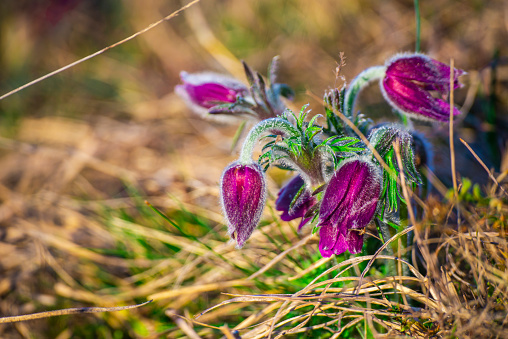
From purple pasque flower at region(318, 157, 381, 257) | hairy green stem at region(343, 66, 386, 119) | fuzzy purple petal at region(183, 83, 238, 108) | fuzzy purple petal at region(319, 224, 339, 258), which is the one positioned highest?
fuzzy purple petal at region(183, 83, 238, 108)

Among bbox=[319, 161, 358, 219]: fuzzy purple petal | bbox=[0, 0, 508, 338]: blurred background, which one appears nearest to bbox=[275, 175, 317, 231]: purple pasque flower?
bbox=[319, 161, 358, 219]: fuzzy purple petal

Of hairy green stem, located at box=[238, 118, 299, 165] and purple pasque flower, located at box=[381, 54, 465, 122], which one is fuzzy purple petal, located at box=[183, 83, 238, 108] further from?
purple pasque flower, located at box=[381, 54, 465, 122]

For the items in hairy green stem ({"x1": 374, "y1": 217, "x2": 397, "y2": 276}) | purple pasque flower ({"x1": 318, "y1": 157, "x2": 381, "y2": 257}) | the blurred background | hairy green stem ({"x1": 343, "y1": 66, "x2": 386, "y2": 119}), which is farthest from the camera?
the blurred background

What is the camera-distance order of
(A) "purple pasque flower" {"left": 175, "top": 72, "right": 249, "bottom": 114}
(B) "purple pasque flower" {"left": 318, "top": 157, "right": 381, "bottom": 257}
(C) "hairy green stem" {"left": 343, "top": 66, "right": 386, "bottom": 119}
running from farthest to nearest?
1. (A) "purple pasque flower" {"left": 175, "top": 72, "right": 249, "bottom": 114}
2. (C) "hairy green stem" {"left": 343, "top": 66, "right": 386, "bottom": 119}
3. (B) "purple pasque flower" {"left": 318, "top": 157, "right": 381, "bottom": 257}

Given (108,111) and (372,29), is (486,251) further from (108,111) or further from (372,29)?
(108,111)

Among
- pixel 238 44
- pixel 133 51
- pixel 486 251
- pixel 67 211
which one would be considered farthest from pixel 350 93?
pixel 133 51

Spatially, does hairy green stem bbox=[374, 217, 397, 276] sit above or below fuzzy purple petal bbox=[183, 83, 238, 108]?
below
